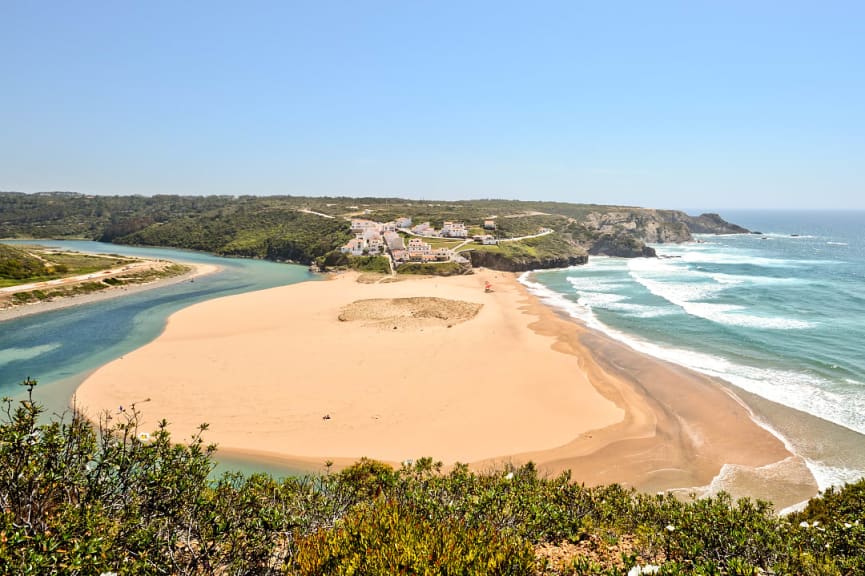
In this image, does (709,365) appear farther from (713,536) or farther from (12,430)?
(12,430)

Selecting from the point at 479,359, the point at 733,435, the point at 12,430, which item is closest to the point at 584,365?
the point at 479,359

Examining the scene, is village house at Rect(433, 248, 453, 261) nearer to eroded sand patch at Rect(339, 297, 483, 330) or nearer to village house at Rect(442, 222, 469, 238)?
village house at Rect(442, 222, 469, 238)

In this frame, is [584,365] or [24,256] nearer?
[584,365]

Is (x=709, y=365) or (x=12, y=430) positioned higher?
(x=12, y=430)

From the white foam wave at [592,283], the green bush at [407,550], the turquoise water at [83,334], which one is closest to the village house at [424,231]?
the turquoise water at [83,334]

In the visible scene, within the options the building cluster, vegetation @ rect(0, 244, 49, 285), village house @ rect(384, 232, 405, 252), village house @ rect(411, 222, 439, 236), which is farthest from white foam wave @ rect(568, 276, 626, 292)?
vegetation @ rect(0, 244, 49, 285)
